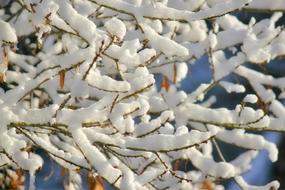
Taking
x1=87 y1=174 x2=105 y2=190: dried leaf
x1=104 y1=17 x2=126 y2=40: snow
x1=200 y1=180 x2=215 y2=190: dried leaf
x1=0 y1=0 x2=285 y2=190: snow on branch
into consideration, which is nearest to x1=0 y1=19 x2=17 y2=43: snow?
x1=0 y1=0 x2=285 y2=190: snow on branch

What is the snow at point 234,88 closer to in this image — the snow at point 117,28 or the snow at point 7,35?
the snow at point 117,28

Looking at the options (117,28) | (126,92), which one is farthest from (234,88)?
(117,28)

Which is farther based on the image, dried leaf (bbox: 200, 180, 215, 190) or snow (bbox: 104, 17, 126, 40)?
dried leaf (bbox: 200, 180, 215, 190)

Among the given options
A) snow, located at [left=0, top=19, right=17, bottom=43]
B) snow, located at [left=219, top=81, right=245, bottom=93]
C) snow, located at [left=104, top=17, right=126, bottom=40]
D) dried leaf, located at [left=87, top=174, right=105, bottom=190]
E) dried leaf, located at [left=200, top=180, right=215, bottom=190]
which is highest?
snow, located at [left=104, top=17, right=126, bottom=40]

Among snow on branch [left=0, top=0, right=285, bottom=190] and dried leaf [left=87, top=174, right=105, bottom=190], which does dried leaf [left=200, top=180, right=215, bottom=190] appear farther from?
dried leaf [left=87, top=174, right=105, bottom=190]

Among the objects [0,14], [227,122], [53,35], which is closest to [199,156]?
[227,122]

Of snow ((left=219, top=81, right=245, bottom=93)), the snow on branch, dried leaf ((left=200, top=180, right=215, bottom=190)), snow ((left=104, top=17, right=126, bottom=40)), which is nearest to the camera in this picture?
snow ((left=104, top=17, right=126, bottom=40))

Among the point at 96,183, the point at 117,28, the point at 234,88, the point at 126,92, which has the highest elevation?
the point at 117,28

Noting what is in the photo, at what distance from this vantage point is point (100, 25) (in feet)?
14.8

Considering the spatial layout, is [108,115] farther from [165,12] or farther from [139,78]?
[165,12]

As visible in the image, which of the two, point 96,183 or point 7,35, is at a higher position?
point 7,35

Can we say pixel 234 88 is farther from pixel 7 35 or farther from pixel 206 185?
pixel 7 35

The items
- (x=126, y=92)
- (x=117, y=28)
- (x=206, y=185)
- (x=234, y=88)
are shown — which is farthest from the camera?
(x=234, y=88)

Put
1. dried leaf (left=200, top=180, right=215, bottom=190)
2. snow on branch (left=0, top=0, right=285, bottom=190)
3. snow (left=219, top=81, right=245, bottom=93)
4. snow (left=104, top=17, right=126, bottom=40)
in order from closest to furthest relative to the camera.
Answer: snow (left=104, top=17, right=126, bottom=40) → snow on branch (left=0, top=0, right=285, bottom=190) → dried leaf (left=200, top=180, right=215, bottom=190) → snow (left=219, top=81, right=245, bottom=93)
